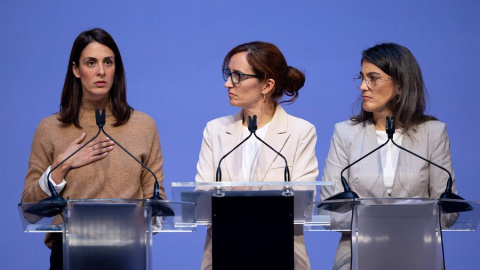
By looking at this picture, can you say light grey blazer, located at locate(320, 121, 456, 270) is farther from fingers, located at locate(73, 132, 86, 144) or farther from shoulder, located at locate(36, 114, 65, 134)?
shoulder, located at locate(36, 114, 65, 134)

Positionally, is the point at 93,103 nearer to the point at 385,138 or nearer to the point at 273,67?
the point at 273,67

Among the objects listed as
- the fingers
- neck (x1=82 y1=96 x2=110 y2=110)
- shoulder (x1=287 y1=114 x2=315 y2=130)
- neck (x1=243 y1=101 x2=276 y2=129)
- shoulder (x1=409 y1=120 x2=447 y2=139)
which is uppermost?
neck (x1=82 y1=96 x2=110 y2=110)

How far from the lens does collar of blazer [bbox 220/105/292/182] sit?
3549 millimetres

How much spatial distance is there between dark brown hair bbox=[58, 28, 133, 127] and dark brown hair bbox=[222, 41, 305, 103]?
1.62 feet

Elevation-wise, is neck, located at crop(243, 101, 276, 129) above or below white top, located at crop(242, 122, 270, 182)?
above

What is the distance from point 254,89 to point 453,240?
182cm

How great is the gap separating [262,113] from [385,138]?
58 cm

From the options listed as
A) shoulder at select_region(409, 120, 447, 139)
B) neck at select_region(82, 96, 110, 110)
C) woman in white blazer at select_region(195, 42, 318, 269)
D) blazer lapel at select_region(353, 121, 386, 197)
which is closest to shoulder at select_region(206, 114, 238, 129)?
woman in white blazer at select_region(195, 42, 318, 269)

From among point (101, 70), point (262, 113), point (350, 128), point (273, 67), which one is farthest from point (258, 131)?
point (101, 70)

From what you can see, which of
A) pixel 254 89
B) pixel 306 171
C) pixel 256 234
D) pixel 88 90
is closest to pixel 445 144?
pixel 306 171

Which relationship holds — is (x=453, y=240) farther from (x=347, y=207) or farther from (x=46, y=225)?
(x=46, y=225)

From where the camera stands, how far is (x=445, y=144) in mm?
3529

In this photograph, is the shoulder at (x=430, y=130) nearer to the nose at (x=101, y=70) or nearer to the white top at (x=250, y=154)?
the white top at (x=250, y=154)

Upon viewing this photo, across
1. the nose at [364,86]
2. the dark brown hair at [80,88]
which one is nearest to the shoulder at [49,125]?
the dark brown hair at [80,88]
